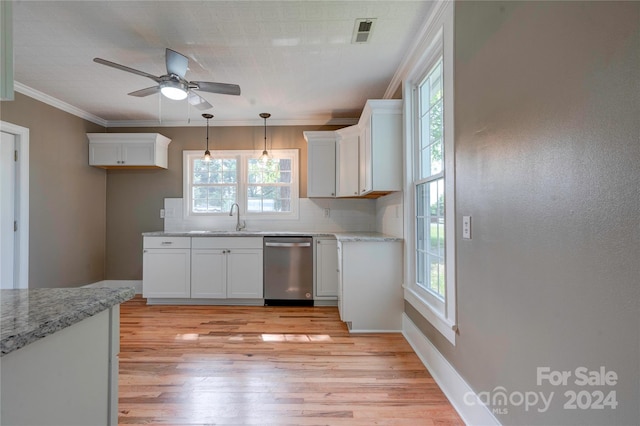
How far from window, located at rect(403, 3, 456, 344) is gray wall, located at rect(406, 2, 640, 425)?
Result: 16cm

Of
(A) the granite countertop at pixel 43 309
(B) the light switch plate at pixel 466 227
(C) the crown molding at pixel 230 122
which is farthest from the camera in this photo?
(C) the crown molding at pixel 230 122

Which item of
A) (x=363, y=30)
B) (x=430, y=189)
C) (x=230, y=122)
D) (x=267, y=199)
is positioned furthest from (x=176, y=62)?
(x=267, y=199)

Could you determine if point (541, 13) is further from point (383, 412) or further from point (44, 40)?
point (44, 40)

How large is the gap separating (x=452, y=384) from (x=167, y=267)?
10.9 feet

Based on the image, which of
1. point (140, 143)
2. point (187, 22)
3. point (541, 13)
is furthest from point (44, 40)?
point (541, 13)

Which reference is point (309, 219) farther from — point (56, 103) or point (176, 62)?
point (56, 103)

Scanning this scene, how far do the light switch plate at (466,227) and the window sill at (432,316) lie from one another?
53 centimetres

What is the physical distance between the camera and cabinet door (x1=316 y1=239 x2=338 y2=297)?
3680mm

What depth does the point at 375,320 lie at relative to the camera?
2.82 m

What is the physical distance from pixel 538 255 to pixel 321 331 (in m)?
2.19

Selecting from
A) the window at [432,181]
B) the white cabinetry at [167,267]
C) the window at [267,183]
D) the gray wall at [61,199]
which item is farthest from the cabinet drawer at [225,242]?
the window at [432,181]

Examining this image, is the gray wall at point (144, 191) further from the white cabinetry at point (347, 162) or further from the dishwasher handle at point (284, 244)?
the dishwasher handle at point (284, 244)

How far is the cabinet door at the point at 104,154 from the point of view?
4.03m

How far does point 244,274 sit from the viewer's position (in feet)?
12.2
